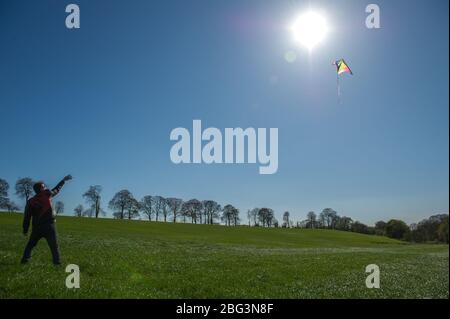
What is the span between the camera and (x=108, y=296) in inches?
516

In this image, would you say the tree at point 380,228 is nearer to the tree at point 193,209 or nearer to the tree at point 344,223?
the tree at point 344,223

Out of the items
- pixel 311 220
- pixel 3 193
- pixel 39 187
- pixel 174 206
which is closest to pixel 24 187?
pixel 3 193

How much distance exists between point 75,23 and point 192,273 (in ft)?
52.8

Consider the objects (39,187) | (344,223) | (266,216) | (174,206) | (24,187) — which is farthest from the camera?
(344,223)

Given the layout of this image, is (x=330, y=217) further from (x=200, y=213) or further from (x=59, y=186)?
(x=59, y=186)

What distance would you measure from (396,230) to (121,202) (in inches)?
4628

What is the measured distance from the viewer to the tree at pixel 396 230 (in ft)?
526

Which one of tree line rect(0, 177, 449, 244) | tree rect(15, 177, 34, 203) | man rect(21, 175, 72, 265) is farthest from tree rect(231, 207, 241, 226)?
man rect(21, 175, 72, 265)

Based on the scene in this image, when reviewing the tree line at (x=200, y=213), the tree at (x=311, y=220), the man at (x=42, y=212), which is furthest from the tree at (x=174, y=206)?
the man at (x=42, y=212)

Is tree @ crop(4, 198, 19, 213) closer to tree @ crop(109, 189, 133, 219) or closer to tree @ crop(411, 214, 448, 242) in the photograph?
tree @ crop(109, 189, 133, 219)

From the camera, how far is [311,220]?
180875mm

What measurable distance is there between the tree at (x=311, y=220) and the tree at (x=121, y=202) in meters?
96.9

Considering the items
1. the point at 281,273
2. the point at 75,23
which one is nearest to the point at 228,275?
the point at 281,273
